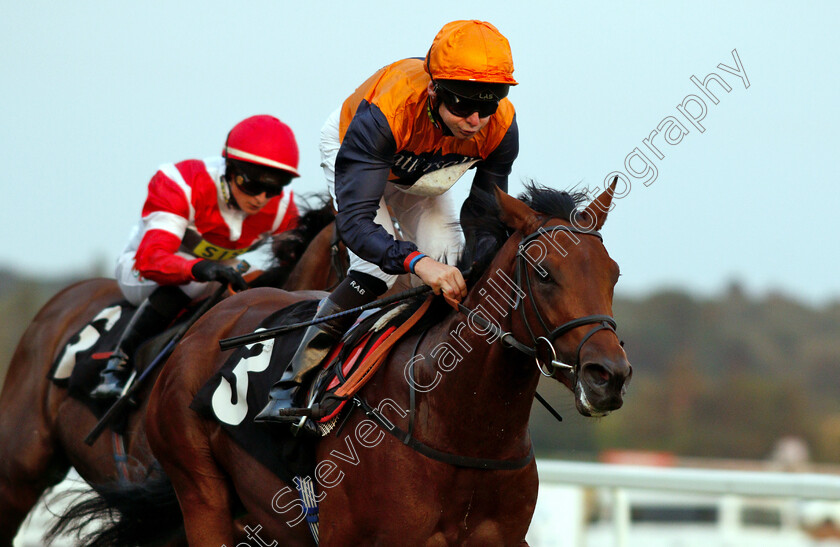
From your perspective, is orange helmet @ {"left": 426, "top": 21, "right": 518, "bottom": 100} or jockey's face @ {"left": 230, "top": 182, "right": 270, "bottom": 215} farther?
jockey's face @ {"left": 230, "top": 182, "right": 270, "bottom": 215}

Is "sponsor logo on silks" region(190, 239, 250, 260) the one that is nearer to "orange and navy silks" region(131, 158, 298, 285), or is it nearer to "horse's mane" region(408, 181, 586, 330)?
"orange and navy silks" region(131, 158, 298, 285)

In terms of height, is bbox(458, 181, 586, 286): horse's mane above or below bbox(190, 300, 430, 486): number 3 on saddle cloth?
above

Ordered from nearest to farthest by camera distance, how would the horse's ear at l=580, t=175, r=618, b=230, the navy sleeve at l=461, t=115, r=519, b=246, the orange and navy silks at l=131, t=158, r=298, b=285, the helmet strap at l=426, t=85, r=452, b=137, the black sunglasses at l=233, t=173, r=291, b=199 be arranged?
the horse's ear at l=580, t=175, r=618, b=230
the helmet strap at l=426, t=85, r=452, b=137
the navy sleeve at l=461, t=115, r=519, b=246
the orange and navy silks at l=131, t=158, r=298, b=285
the black sunglasses at l=233, t=173, r=291, b=199

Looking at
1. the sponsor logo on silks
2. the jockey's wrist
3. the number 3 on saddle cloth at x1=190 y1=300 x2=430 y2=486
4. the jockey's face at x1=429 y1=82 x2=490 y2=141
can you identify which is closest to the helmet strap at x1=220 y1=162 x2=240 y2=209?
the sponsor logo on silks

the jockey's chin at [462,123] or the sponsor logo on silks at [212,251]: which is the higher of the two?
the jockey's chin at [462,123]

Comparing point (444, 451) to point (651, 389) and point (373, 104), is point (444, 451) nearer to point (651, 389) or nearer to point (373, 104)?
point (373, 104)

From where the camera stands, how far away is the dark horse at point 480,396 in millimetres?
2898

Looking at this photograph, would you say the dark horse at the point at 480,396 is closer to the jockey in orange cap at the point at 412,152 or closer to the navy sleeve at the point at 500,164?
the jockey in orange cap at the point at 412,152

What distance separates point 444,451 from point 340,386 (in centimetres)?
44

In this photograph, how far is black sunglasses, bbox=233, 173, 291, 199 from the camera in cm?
507

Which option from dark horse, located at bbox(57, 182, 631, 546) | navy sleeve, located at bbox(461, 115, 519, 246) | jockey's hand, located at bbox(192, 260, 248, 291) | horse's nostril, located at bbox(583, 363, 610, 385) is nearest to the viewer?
horse's nostril, located at bbox(583, 363, 610, 385)

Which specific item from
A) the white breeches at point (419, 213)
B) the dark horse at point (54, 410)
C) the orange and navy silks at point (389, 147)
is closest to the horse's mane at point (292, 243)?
the dark horse at point (54, 410)

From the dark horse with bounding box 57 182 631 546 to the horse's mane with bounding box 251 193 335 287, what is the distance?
2043mm

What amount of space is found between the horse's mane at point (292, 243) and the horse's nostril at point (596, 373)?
285 centimetres
